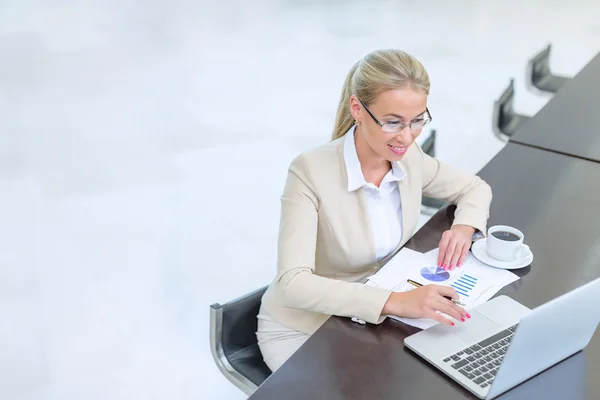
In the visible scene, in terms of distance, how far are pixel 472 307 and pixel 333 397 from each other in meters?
0.45

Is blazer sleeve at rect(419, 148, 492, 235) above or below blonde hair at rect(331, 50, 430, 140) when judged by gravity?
below

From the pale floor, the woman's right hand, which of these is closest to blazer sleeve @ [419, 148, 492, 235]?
the woman's right hand

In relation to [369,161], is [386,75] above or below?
above

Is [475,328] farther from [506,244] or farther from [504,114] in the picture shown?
[504,114]

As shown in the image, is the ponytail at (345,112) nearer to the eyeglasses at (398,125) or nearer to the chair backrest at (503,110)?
the eyeglasses at (398,125)

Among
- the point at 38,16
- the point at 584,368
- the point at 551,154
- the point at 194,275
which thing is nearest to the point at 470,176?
the point at 551,154

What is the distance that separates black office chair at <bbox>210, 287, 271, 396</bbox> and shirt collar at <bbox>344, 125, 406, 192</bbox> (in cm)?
38

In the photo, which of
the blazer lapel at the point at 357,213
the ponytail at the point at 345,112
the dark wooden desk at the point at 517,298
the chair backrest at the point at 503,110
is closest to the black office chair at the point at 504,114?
the chair backrest at the point at 503,110

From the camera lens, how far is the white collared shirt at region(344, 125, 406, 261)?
1812mm

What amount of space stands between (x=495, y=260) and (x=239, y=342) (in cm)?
70

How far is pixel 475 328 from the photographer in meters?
1.46

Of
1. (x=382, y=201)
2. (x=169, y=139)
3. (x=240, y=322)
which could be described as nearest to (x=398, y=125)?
(x=382, y=201)

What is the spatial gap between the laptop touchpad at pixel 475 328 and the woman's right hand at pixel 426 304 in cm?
2

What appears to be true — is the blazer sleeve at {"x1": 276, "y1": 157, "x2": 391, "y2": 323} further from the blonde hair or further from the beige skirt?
the blonde hair
